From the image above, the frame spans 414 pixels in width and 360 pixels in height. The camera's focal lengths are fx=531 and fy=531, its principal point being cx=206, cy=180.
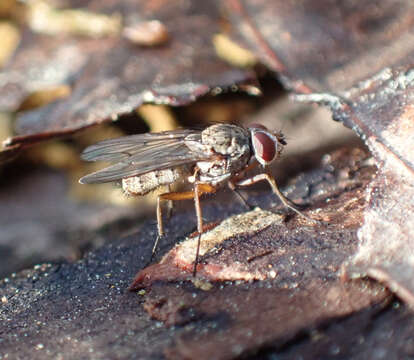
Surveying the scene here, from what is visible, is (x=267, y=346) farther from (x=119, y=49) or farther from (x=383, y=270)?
(x=119, y=49)

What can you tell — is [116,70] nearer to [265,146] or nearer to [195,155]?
[195,155]

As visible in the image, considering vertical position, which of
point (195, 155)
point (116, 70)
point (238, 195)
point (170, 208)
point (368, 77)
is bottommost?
point (170, 208)

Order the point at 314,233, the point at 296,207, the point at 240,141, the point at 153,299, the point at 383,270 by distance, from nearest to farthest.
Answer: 1. the point at 383,270
2. the point at 153,299
3. the point at 314,233
4. the point at 296,207
5. the point at 240,141

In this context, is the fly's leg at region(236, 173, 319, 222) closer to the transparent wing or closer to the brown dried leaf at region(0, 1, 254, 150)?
the transparent wing

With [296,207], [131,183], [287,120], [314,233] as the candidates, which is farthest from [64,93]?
[314,233]

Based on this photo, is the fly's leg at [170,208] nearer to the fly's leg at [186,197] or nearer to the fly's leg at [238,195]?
the fly's leg at [186,197]

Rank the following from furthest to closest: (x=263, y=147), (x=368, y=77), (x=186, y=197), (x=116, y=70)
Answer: (x=116, y=70), (x=263, y=147), (x=186, y=197), (x=368, y=77)

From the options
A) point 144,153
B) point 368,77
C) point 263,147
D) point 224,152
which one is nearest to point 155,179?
point 144,153
